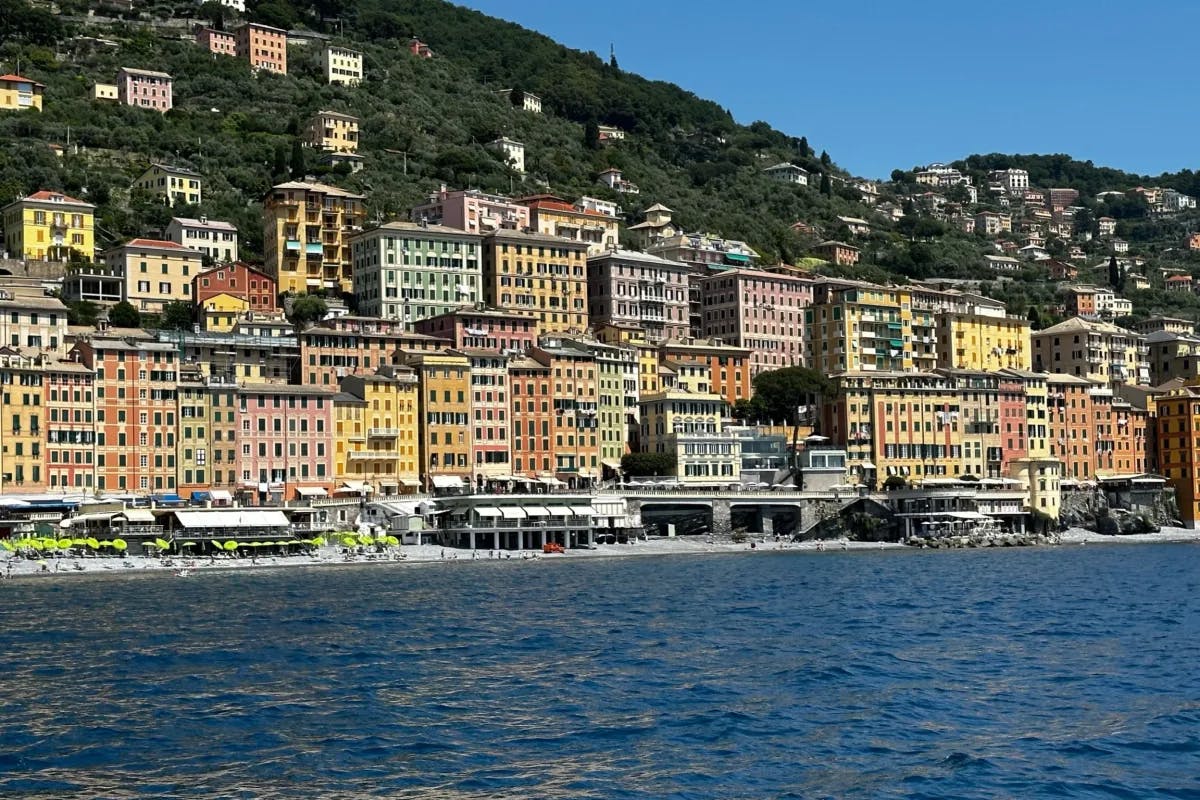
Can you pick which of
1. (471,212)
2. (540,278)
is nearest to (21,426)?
(540,278)

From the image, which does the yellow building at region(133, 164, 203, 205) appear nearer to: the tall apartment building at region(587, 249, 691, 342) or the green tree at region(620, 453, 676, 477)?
the tall apartment building at region(587, 249, 691, 342)

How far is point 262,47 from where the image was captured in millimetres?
173375

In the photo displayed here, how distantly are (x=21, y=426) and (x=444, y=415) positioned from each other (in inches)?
1017

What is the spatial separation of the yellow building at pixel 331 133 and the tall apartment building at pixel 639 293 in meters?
32.2

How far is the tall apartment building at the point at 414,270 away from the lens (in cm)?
11906

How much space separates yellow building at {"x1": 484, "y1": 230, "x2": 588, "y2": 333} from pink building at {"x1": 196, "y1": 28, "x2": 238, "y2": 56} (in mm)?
61268

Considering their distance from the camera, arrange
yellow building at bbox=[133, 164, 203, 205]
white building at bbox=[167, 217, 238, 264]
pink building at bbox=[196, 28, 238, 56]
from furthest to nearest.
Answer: pink building at bbox=[196, 28, 238, 56]
yellow building at bbox=[133, 164, 203, 205]
white building at bbox=[167, 217, 238, 264]

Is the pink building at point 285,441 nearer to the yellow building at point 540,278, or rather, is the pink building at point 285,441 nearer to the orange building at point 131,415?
the orange building at point 131,415

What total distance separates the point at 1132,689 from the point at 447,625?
2236 centimetres

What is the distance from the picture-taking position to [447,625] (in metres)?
52.7

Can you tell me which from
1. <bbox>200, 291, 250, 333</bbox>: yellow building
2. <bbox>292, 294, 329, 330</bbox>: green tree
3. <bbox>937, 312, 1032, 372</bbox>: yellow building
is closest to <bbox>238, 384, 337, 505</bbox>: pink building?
<bbox>200, 291, 250, 333</bbox>: yellow building

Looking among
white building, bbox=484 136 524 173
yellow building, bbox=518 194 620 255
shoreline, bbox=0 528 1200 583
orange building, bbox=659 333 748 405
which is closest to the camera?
shoreline, bbox=0 528 1200 583

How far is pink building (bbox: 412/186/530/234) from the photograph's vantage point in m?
131

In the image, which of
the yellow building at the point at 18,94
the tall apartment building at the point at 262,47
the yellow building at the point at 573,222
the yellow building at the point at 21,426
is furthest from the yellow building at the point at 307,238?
the tall apartment building at the point at 262,47
